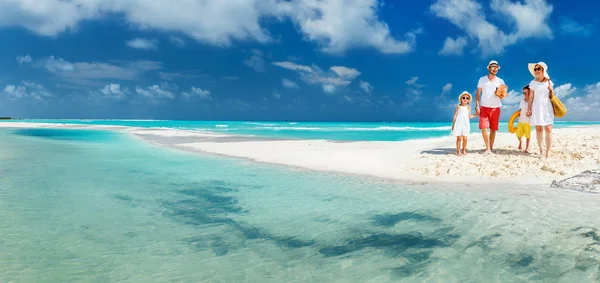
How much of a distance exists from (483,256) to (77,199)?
241 inches

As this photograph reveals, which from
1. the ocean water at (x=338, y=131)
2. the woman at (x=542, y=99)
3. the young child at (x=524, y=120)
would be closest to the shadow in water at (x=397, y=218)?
the woman at (x=542, y=99)

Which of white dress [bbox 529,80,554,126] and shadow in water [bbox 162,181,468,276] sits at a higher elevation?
white dress [bbox 529,80,554,126]

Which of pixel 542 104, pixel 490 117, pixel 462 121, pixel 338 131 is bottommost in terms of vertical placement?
pixel 338 131

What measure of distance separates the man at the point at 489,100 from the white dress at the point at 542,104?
2.92 ft

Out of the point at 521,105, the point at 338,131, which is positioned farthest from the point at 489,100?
the point at 338,131

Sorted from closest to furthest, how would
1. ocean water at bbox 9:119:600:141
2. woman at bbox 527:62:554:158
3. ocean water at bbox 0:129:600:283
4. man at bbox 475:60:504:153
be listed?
ocean water at bbox 0:129:600:283, woman at bbox 527:62:554:158, man at bbox 475:60:504:153, ocean water at bbox 9:119:600:141

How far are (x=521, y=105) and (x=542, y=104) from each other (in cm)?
164

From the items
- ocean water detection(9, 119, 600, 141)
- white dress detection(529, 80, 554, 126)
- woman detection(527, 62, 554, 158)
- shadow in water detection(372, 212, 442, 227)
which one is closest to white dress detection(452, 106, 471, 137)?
woman detection(527, 62, 554, 158)

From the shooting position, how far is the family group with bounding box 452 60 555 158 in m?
8.98

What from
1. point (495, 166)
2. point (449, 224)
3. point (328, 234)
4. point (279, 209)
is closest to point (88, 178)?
point (279, 209)

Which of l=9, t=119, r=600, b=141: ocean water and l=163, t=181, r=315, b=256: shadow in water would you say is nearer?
l=163, t=181, r=315, b=256: shadow in water

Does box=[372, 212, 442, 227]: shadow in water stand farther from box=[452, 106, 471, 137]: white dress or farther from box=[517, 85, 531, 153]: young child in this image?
box=[517, 85, 531, 153]: young child

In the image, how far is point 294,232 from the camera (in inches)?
174

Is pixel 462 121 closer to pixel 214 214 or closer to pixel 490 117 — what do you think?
pixel 490 117
